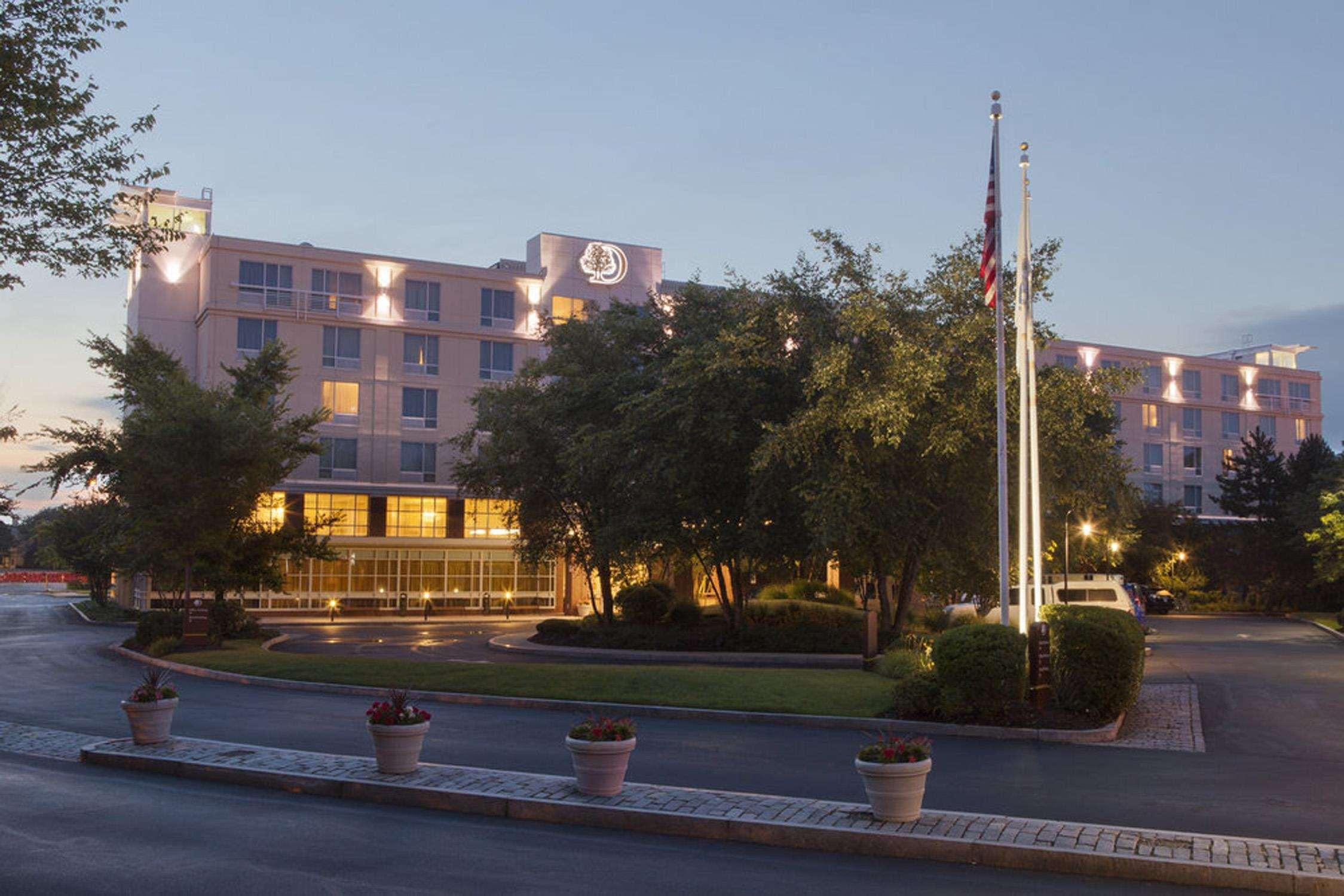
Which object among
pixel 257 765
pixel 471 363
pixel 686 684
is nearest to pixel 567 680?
pixel 686 684

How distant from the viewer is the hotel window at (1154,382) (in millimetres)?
85062

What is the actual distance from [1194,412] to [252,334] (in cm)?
6428

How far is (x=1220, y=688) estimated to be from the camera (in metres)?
23.7

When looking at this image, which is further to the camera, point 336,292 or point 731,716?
point 336,292

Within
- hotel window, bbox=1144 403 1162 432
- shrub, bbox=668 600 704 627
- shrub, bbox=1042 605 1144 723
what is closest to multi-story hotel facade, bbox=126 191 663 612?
shrub, bbox=668 600 704 627

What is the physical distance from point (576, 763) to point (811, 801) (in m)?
2.23

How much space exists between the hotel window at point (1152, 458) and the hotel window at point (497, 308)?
47.0 metres

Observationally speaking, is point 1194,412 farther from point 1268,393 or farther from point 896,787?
point 896,787

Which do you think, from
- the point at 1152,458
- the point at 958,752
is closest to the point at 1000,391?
the point at 958,752

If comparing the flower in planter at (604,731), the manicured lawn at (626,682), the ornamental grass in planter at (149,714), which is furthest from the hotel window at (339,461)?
the flower in planter at (604,731)

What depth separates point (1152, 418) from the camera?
279 ft

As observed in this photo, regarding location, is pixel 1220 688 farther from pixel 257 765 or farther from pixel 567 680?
pixel 257 765

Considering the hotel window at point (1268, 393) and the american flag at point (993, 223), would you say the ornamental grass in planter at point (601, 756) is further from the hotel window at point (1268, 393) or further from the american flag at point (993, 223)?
the hotel window at point (1268, 393)

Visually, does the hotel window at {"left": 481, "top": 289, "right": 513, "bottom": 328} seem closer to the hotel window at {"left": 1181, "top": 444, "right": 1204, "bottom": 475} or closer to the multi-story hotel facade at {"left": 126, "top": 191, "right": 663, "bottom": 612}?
the multi-story hotel facade at {"left": 126, "top": 191, "right": 663, "bottom": 612}
